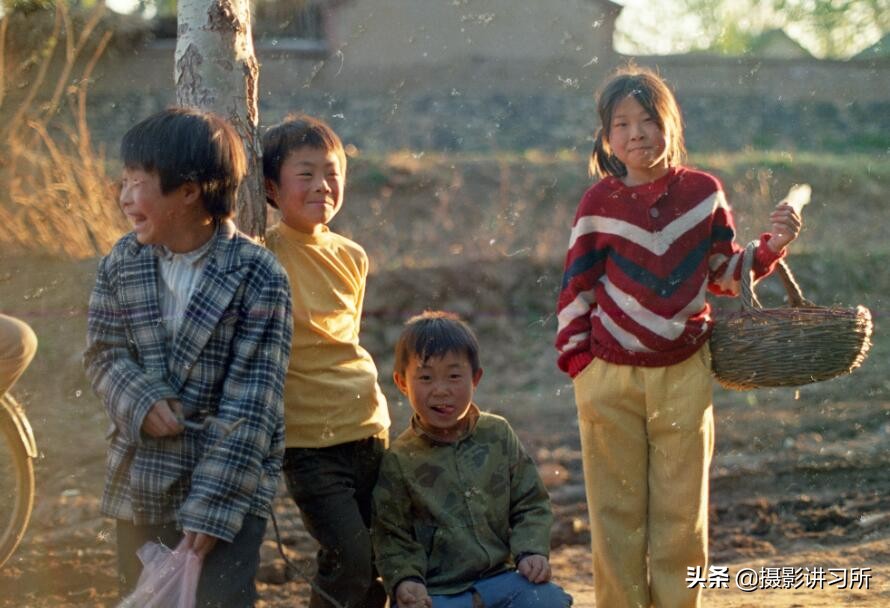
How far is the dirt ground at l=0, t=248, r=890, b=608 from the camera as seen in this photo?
15.9 ft

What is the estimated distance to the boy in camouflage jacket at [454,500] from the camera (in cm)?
333

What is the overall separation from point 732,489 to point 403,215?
31.9 ft

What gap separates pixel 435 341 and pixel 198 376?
0.78 meters

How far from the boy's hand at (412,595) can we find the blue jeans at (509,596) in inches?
1.7

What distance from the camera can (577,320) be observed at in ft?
12.3

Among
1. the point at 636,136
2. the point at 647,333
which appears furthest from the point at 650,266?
the point at 636,136

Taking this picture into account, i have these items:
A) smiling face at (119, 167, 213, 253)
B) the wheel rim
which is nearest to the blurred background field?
the wheel rim

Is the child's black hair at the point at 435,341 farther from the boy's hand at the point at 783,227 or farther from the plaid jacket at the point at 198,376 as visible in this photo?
the boy's hand at the point at 783,227

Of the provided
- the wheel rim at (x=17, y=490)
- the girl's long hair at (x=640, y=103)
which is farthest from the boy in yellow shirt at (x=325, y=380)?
the wheel rim at (x=17, y=490)

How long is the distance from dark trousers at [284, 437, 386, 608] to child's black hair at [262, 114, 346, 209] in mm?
815

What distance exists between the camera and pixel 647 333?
359 centimetres

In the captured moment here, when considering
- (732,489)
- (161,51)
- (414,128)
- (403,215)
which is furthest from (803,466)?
(161,51)

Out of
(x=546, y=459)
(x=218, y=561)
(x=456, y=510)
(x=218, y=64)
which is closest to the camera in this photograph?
(x=218, y=561)

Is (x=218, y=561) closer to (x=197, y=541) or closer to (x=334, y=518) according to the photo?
(x=197, y=541)
